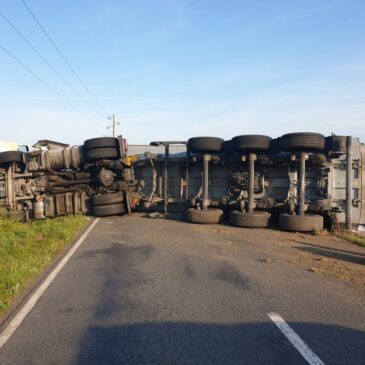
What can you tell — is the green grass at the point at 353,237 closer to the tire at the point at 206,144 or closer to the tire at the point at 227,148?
the tire at the point at 227,148

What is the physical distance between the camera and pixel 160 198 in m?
14.5

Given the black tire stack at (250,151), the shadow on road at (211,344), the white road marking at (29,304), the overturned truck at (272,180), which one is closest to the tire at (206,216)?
the overturned truck at (272,180)

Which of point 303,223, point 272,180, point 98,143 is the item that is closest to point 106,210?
point 98,143

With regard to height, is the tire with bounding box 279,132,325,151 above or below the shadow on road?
above

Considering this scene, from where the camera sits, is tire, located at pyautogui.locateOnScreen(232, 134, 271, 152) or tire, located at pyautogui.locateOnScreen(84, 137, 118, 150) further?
tire, located at pyautogui.locateOnScreen(84, 137, 118, 150)

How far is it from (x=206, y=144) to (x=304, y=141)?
10.4 feet

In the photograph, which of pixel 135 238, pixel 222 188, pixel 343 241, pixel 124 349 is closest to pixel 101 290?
pixel 124 349

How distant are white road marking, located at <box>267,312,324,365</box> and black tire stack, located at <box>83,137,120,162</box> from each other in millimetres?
10746

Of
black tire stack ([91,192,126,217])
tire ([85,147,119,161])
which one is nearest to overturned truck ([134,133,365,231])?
tire ([85,147,119,161])

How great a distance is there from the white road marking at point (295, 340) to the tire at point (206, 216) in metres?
7.90

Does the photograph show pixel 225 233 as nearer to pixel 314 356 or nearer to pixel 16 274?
pixel 16 274

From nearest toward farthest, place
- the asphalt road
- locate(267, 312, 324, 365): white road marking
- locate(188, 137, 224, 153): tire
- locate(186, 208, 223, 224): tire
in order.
Result: locate(267, 312, 324, 365): white road marking
the asphalt road
locate(186, 208, 223, 224): tire
locate(188, 137, 224, 153): tire

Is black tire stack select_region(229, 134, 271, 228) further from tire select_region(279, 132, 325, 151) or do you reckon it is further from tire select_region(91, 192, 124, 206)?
tire select_region(91, 192, 124, 206)

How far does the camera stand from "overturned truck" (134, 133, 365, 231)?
11.4 meters
